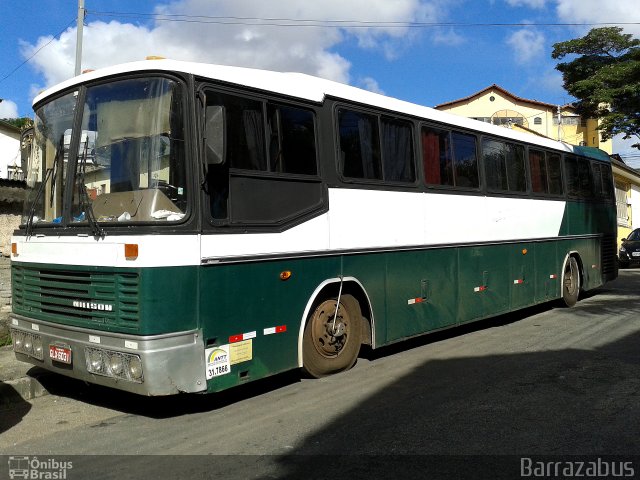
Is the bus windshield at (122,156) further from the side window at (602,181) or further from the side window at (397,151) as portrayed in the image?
the side window at (602,181)

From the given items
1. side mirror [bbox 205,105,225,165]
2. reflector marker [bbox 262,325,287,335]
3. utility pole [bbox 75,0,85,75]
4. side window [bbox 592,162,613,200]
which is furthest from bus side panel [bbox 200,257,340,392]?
utility pole [bbox 75,0,85,75]

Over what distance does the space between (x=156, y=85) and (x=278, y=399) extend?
317cm

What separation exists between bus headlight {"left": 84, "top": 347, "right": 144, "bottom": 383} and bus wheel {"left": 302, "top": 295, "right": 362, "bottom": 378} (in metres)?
1.88

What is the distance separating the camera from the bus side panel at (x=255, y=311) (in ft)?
16.5

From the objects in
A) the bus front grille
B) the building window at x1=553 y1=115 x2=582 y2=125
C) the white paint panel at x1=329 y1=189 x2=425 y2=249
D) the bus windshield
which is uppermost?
the building window at x1=553 y1=115 x2=582 y2=125

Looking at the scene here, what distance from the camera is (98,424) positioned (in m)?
5.18

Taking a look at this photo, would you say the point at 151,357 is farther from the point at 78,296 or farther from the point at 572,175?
the point at 572,175

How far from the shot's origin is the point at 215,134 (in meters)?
4.95

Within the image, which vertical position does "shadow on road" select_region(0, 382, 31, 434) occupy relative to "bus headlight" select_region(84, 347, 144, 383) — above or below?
below

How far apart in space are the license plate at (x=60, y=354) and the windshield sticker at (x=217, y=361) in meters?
1.29

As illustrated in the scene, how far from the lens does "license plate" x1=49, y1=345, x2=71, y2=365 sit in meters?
5.19

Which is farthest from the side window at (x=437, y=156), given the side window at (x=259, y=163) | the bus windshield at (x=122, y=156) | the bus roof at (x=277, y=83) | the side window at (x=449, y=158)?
the bus windshield at (x=122, y=156)

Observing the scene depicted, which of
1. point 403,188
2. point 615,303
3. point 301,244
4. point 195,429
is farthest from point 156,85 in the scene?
point 615,303

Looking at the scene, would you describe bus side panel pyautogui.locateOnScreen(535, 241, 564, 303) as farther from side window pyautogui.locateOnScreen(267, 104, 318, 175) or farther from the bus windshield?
the bus windshield
